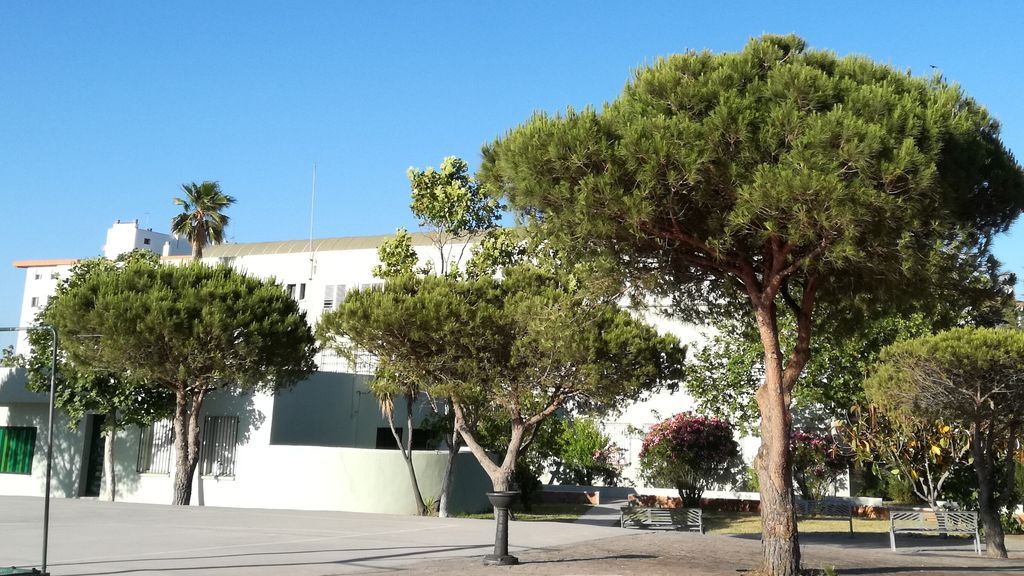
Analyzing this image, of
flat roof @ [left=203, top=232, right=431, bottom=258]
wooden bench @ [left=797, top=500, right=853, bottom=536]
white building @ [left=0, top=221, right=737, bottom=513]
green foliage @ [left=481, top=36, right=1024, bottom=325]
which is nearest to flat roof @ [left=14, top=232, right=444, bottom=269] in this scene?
flat roof @ [left=203, top=232, right=431, bottom=258]

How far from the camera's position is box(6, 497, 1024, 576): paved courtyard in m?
11.4

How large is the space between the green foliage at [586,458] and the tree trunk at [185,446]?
1346 cm

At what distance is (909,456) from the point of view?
2488 centimetres

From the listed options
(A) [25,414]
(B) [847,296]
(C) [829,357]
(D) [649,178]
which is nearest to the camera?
(D) [649,178]

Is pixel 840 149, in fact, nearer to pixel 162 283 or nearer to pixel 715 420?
pixel 162 283

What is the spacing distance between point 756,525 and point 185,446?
48.7 feet

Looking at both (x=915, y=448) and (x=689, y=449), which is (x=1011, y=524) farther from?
(x=689, y=449)

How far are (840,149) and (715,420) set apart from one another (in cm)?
2082

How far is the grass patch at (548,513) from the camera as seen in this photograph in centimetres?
2530

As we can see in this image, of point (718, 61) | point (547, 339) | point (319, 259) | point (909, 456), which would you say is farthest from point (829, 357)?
point (319, 259)

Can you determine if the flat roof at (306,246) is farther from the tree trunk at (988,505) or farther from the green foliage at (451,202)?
the tree trunk at (988,505)

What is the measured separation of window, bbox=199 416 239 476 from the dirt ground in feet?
45.4

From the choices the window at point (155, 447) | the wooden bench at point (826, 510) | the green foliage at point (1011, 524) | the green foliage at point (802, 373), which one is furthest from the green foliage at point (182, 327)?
the green foliage at point (1011, 524)

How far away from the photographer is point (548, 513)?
27.9 metres
